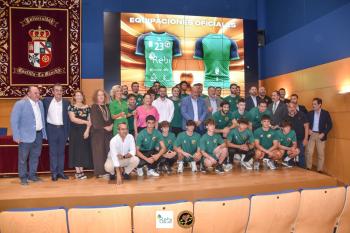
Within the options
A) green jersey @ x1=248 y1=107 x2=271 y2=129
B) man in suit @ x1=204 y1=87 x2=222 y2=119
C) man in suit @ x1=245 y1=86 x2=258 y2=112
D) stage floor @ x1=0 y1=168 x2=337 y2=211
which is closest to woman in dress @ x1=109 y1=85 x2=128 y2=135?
stage floor @ x1=0 y1=168 x2=337 y2=211

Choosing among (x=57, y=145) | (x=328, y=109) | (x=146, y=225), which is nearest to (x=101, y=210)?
(x=146, y=225)

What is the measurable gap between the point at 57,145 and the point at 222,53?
5319 millimetres

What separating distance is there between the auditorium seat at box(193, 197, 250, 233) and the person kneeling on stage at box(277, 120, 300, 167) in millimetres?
3248

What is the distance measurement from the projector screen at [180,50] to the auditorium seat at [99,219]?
5.81 m

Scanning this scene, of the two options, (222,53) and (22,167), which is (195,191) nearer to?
(22,167)

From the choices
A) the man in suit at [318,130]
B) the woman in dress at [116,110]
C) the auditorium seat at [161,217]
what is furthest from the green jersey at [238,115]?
the auditorium seat at [161,217]

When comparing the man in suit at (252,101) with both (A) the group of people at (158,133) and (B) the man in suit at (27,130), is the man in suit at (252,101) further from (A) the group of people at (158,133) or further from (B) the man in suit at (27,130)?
(B) the man in suit at (27,130)

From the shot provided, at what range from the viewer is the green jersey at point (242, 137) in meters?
5.27

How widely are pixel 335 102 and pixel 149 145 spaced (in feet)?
12.9

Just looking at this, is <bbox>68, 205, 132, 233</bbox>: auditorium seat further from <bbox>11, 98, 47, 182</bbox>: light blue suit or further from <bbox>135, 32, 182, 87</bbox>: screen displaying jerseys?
<bbox>135, 32, 182, 87</bbox>: screen displaying jerseys

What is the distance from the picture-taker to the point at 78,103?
457 cm

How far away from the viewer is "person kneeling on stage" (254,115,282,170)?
5215 millimetres

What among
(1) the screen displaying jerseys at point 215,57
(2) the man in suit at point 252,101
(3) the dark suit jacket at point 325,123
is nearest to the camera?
(3) the dark suit jacket at point 325,123

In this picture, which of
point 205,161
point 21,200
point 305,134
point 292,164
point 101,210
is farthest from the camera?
point 305,134
